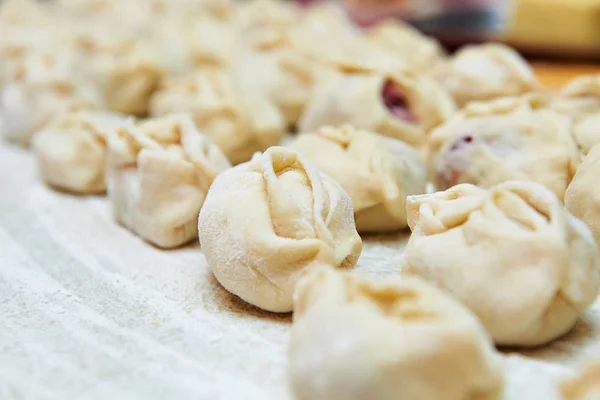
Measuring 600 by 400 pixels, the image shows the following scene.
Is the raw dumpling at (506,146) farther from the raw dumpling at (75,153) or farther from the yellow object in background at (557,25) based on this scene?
the yellow object in background at (557,25)

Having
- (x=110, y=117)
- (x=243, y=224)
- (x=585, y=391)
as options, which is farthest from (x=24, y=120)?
(x=585, y=391)

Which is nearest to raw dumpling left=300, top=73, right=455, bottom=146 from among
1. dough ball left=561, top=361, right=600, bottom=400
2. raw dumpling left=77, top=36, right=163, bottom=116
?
raw dumpling left=77, top=36, right=163, bottom=116

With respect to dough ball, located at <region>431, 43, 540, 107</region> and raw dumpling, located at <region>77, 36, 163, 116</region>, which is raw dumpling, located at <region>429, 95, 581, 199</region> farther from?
raw dumpling, located at <region>77, 36, 163, 116</region>

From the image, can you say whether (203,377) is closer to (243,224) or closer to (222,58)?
(243,224)

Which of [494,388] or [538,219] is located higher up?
[538,219]

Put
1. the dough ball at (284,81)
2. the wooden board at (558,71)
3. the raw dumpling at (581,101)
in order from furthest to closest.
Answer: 1. the wooden board at (558,71)
2. the dough ball at (284,81)
3. the raw dumpling at (581,101)

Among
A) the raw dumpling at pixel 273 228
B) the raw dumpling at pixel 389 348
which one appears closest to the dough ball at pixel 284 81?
the raw dumpling at pixel 273 228

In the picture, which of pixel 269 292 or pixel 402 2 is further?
pixel 402 2

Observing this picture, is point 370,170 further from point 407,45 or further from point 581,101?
point 407,45
